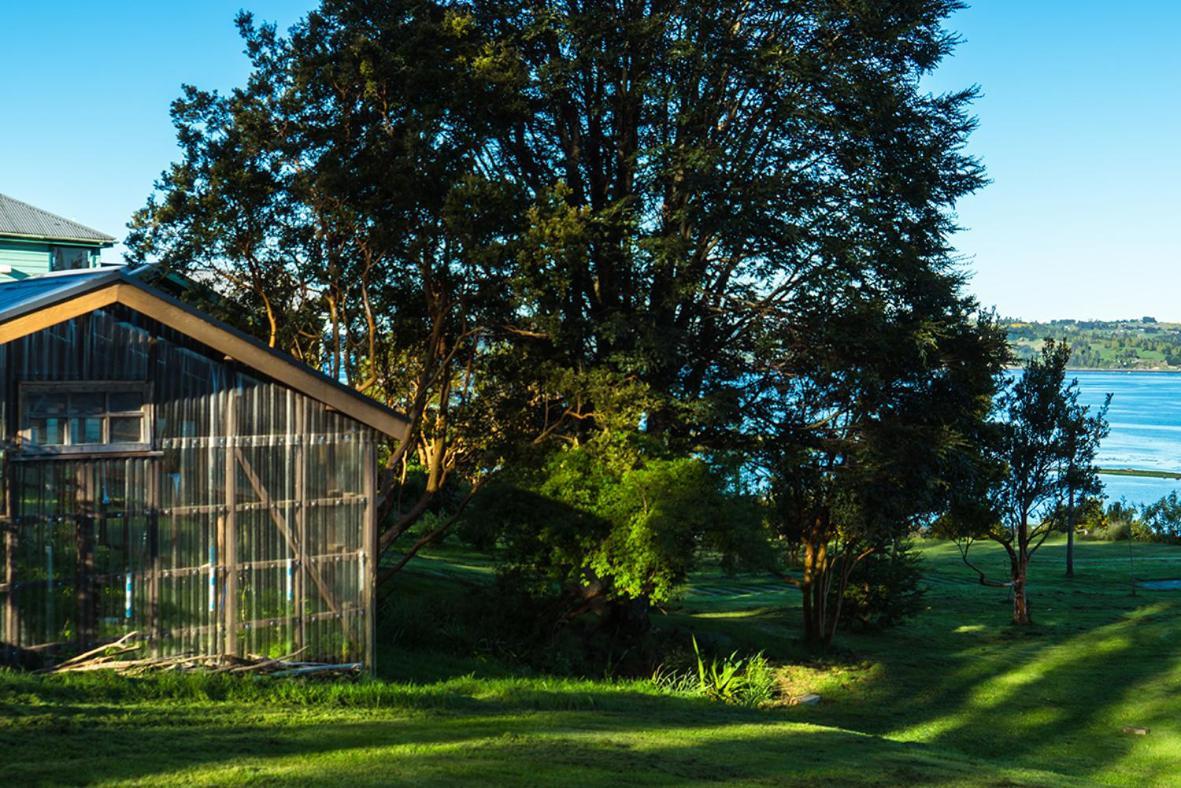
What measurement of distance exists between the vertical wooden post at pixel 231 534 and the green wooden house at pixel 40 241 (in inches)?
1050

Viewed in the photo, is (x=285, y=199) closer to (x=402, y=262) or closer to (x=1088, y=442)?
(x=402, y=262)

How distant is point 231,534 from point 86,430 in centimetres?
256

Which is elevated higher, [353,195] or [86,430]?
[353,195]

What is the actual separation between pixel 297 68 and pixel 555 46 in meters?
6.29

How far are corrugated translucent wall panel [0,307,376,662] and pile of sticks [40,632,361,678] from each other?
135 millimetres

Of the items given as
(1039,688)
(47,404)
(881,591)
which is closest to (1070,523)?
(881,591)

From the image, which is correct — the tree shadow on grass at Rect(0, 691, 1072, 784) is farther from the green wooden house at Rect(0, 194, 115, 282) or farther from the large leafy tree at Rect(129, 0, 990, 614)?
the green wooden house at Rect(0, 194, 115, 282)

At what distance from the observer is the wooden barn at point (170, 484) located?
15273mm

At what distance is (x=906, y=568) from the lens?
35375mm

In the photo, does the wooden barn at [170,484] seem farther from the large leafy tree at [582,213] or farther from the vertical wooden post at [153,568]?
the large leafy tree at [582,213]

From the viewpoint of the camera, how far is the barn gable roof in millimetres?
14750

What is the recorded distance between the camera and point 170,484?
1648 cm

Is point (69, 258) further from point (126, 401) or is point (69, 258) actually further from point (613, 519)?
point (126, 401)

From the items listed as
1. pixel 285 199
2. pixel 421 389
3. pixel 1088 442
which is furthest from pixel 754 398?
pixel 1088 442
